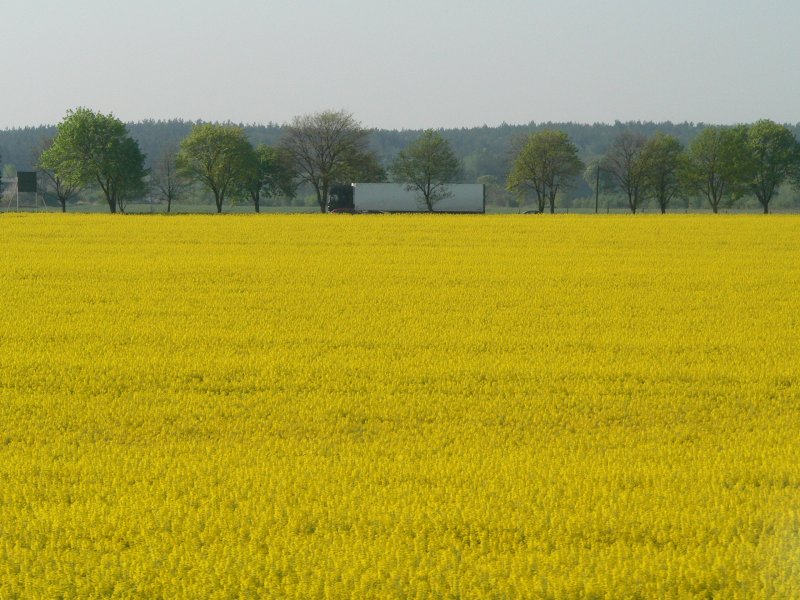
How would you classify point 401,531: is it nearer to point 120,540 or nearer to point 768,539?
point 120,540

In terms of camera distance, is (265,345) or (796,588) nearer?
(796,588)

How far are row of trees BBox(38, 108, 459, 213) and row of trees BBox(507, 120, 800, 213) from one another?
9.40 m

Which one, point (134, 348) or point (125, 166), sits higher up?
point (125, 166)

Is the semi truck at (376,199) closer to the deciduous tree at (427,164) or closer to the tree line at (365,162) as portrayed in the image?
the tree line at (365,162)

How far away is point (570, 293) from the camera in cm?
2145

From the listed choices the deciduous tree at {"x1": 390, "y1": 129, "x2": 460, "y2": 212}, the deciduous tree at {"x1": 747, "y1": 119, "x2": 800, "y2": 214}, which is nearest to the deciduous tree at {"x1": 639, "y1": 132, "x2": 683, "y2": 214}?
the deciduous tree at {"x1": 747, "y1": 119, "x2": 800, "y2": 214}

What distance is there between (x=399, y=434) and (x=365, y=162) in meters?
83.8

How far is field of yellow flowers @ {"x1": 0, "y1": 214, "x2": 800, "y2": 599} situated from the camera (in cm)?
620

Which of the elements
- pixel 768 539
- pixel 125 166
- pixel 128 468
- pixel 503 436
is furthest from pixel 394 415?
pixel 125 166

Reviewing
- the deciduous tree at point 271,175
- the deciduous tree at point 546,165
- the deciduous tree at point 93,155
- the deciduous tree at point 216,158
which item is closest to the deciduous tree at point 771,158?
the deciduous tree at point 546,165

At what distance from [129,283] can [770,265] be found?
17365mm

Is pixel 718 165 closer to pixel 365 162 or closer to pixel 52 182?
pixel 365 162

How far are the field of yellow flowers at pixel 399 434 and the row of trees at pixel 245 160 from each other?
56.7 meters

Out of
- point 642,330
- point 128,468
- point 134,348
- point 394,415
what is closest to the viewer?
point 128,468
